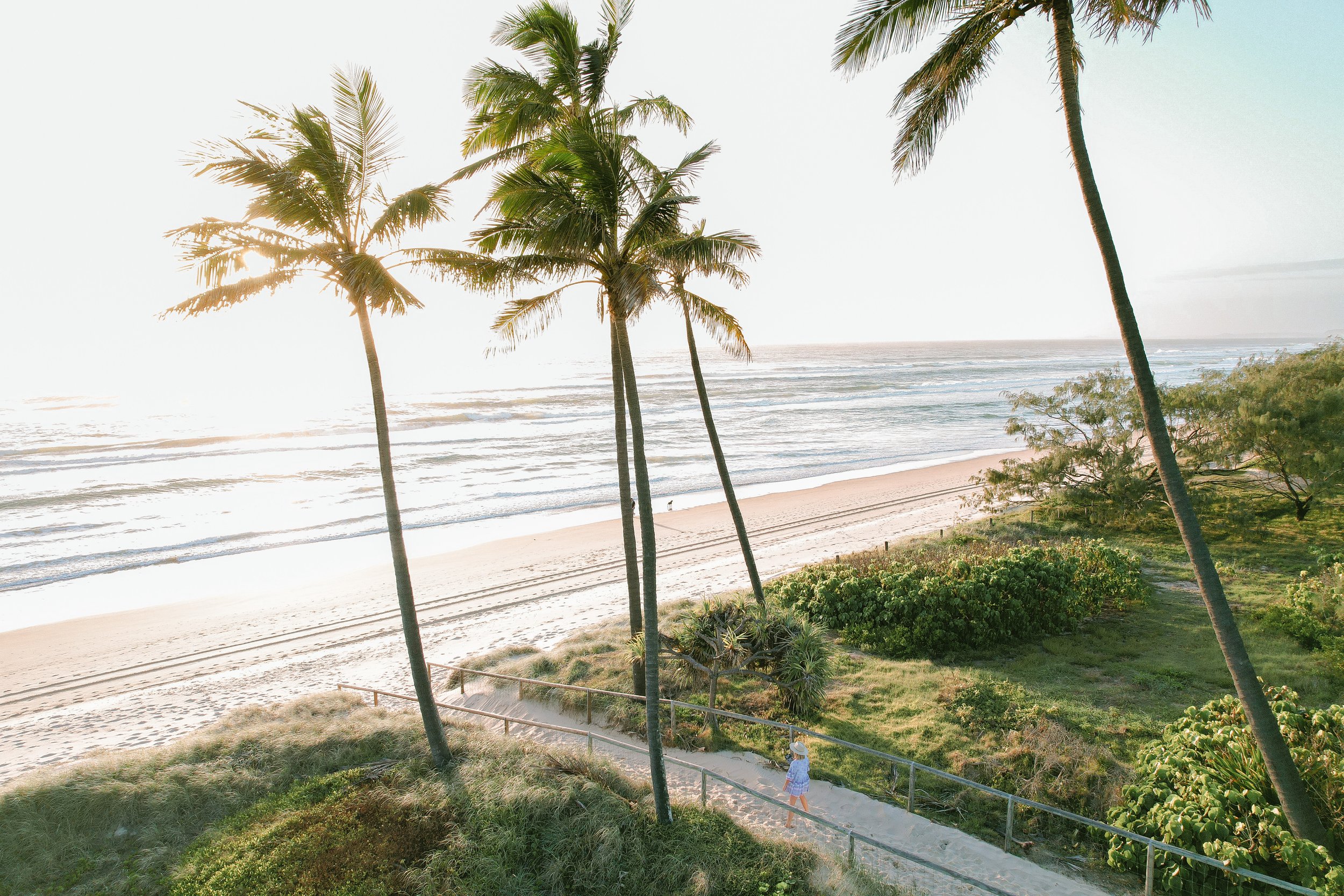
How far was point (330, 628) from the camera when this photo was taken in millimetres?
19281

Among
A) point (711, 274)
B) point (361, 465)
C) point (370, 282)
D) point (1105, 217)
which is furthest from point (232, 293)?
point (361, 465)

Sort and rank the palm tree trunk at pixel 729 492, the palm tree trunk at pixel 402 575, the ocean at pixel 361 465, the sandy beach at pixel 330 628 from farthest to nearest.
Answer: the ocean at pixel 361 465
the sandy beach at pixel 330 628
the palm tree trunk at pixel 729 492
the palm tree trunk at pixel 402 575

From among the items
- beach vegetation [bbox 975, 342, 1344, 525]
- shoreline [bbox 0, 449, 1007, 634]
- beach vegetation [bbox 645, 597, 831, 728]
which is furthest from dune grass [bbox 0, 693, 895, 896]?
beach vegetation [bbox 975, 342, 1344, 525]

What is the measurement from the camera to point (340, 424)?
6397cm

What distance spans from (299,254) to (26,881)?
794cm

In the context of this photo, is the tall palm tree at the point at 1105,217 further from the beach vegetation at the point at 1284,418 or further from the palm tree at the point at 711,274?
A: the beach vegetation at the point at 1284,418

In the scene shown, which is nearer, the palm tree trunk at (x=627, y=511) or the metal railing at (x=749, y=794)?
the metal railing at (x=749, y=794)

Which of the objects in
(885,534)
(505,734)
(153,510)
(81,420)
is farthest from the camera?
(81,420)

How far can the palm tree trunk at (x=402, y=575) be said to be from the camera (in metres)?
9.35

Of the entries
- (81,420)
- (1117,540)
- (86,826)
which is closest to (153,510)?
(86,826)

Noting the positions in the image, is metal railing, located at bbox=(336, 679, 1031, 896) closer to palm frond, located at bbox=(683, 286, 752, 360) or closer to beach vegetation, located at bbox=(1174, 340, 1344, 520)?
palm frond, located at bbox=(683, 286, 752, 360)

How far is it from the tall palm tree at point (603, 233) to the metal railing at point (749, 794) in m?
1.09

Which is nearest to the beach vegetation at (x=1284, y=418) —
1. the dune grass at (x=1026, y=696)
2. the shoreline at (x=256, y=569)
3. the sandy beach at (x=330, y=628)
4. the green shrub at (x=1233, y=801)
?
the dune grass at (x=1026, y=696)

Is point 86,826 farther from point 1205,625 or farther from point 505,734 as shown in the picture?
point 1205,625
